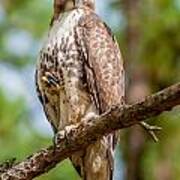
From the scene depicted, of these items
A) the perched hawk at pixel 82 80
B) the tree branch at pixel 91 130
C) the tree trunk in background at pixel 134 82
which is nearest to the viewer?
the tree branch at pixel 91 130

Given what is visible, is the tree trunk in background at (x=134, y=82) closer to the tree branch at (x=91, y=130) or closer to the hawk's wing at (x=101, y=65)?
the hawk's wing at (x=101, y=65)

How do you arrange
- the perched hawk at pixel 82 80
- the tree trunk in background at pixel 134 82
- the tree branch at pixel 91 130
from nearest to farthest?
1. the tree branch at pixel 91 130
2. the perched hawk at pixel 82 80
3. the tree trunk in background at pixel 134 82

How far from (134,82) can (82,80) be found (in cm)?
594

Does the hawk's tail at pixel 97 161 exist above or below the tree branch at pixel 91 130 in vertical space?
below

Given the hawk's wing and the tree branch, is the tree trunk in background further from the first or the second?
the tree branch

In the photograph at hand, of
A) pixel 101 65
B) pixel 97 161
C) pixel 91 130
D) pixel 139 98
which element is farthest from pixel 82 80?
pixel 139 98

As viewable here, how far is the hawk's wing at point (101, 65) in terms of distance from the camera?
5.31 metres

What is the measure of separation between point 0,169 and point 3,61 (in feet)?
28.5

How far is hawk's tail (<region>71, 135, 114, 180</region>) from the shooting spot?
5.38 metres

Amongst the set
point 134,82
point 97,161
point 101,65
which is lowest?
point 134,82

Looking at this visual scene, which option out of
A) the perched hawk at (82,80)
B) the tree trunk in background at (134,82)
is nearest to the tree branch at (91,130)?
the perched hawk at (82,80)

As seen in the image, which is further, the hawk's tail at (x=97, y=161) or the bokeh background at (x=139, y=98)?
the bokeh background at (x=139, y=98)

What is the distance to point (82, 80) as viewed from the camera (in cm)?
531

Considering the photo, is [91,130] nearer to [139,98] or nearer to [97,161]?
[97,161]
